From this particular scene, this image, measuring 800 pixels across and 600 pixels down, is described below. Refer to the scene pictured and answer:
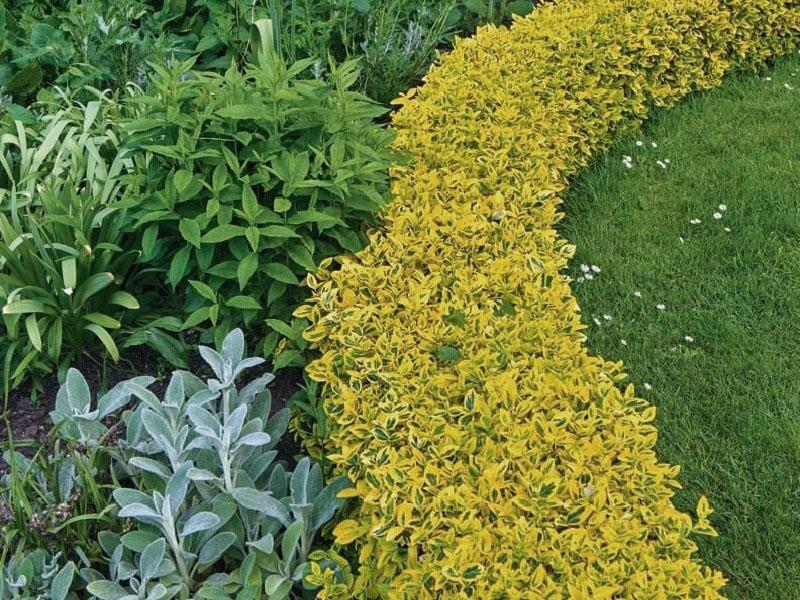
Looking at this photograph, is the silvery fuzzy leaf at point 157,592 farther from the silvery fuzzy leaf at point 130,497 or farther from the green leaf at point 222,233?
the green leaf at point 222,233

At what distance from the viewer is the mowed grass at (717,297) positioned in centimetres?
276

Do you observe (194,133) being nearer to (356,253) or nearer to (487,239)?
(356,253)

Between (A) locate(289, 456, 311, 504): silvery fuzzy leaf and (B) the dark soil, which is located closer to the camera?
(A) locate(289, 456, 311, 504): silvery fuzzy leaf

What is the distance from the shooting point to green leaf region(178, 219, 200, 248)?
2584mm

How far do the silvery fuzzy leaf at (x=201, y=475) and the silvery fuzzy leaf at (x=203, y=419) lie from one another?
0.11 metres

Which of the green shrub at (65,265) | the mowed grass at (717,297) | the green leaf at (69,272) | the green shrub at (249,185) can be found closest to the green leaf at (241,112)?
the green shrub at (249,185)

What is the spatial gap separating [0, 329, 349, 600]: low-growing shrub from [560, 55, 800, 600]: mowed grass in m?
1.34

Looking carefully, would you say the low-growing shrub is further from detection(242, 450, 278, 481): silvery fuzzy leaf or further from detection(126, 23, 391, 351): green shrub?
detection(126, 23, 391, 351): green shrub

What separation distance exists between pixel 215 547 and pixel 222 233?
990 mm

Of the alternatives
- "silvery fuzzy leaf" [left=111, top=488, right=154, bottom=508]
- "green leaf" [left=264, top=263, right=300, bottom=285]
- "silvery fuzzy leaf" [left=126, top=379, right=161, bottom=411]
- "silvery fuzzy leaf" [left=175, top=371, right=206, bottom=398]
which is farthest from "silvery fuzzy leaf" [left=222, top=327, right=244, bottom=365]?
"silvery fuzzy leaf" [left=111, top=488, right=154, bottom=508]

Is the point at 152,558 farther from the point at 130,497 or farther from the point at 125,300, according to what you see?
the point at 125,300

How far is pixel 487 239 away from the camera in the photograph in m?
2.85

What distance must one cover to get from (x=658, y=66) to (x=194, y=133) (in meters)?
3.02

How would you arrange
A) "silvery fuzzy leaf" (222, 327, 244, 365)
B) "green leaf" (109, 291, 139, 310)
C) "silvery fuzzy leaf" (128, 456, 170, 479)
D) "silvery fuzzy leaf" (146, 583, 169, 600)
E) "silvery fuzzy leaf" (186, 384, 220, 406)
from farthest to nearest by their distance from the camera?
1. "green leaf" (109, 291, 139, 310)
2. "silvery fuzzy leaf" (222, 327, 244, 365)
3. "silvery fuzzy leaf" (186, 384, 220, 406)
4. "silvery fuzzy leaf" (128, 456, 170, 479)
5. "silvery fuzzy leaf" (146, 583, 169, 600)
